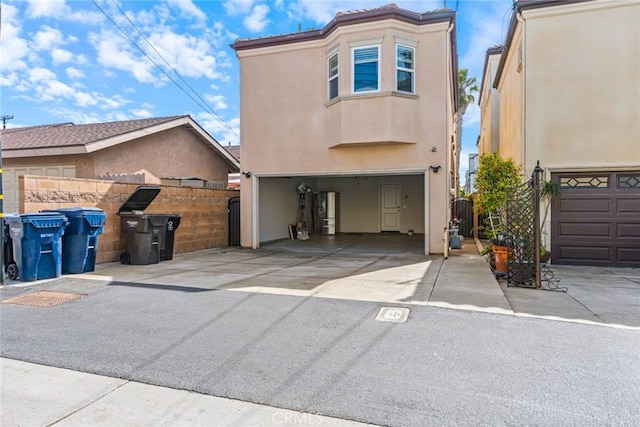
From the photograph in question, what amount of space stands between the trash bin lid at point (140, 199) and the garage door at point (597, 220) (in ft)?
33.4

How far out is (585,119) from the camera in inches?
369

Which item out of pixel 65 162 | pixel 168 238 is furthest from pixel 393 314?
pixel 65 162

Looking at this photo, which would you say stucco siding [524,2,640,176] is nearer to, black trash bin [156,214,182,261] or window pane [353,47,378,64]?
window pane [353,47,378,64]

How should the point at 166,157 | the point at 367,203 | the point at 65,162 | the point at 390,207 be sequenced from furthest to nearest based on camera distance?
1. the point at 367,203
2. the point at 390,207
3. the point at 166,157
4. the point at 65,162

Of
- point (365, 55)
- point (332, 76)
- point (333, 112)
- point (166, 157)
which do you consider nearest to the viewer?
point (365, 55)

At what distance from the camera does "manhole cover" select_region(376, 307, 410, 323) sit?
5.04 metres

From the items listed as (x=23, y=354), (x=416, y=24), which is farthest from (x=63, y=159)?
(x=416, y=24)

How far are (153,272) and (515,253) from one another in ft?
24.4

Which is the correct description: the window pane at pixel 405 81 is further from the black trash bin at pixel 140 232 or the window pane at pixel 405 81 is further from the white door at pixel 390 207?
the white door at pixel 390 207

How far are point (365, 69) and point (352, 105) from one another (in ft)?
3.67

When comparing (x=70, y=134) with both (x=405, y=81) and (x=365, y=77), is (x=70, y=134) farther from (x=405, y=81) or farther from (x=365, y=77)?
(x=405, y=81)

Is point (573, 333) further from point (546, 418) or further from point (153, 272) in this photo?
point (153, 272)

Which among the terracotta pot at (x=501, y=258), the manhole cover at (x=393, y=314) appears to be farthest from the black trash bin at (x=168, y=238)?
the terracotta pot at (x=501, y=258)

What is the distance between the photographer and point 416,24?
11281 millimetres
